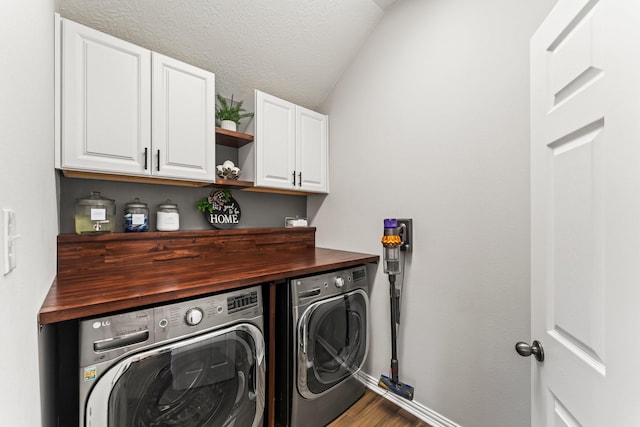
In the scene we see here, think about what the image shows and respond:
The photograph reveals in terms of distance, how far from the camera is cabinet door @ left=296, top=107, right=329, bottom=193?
2.19 m

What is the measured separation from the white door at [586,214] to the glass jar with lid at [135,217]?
197cm

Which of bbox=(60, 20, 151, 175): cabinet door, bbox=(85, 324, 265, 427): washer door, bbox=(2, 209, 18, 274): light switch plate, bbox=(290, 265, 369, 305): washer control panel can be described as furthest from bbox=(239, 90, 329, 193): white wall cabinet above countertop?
bbox=(2, 209, 18, 274): light switch plate

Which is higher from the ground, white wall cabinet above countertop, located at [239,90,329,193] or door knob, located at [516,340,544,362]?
white wall cabinet above countertop, located at [239,90,329,193]

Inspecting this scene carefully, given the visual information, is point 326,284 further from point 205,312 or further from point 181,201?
point 181,201

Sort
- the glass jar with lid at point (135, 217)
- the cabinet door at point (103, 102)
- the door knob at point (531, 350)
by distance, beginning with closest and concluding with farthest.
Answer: the door knob at point (531, 350), the cabinet door at point (103, 102), the glass jar with lid at point (135, 217)

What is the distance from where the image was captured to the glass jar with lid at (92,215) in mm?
1459

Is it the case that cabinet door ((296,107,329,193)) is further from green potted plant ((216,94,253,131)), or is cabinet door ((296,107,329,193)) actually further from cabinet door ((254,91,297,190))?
green potted plant ((216,94,253,131))

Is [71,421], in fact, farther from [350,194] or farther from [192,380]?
[350,194]

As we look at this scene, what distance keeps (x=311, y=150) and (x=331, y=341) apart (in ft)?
4.84

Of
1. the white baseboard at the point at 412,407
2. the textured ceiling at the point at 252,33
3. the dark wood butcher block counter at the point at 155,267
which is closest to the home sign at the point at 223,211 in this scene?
the dark wood butcher block counter at the point at 155,267

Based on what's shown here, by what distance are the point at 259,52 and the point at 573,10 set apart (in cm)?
174

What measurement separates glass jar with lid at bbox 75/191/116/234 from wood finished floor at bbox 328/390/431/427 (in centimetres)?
179

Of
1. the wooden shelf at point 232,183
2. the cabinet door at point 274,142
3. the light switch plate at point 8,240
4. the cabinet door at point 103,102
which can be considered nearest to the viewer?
the light switch plate at point 8,240

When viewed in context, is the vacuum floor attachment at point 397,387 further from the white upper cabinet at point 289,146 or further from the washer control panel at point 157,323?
the white upper cabinet at point 289,146
